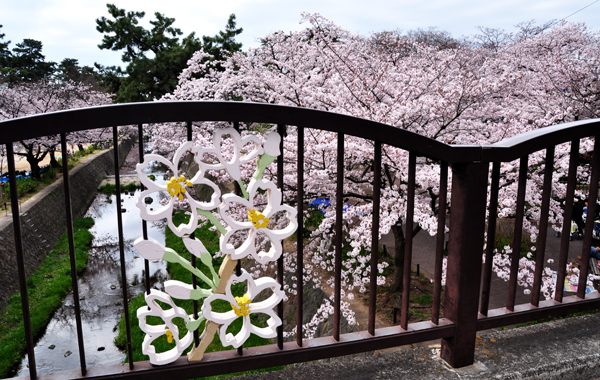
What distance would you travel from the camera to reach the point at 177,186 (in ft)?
4.00

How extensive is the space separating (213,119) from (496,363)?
1493 mm

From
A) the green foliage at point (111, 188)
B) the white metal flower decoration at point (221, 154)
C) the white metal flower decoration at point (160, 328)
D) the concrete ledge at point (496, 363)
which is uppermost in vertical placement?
the white metal flower decoration at point (221, 154)

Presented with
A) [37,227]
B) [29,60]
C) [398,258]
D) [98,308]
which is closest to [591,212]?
[398,258]

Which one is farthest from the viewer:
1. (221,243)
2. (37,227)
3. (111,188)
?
(111,188)

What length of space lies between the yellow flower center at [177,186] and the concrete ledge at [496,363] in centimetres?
83

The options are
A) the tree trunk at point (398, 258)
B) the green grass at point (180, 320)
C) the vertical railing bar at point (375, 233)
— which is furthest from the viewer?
the green grass at point (180, 320)

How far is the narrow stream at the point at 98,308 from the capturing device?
6820mm

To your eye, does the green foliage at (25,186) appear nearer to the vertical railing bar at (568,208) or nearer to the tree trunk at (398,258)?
the tree trunk at (398,258)

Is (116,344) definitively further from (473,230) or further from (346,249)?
(473,230)

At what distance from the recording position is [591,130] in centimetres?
168

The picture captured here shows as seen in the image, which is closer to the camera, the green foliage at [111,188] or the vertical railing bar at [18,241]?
the vertical railing bar at [18,241]

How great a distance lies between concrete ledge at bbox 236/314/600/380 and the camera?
5.23 ft

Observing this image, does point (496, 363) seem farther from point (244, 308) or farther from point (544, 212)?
point (244, 308)

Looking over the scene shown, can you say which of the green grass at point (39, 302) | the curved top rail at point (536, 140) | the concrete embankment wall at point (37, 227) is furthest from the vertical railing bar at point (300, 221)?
the concrete embankment wall at point (37, 227)
